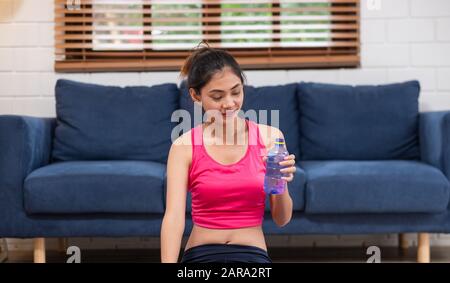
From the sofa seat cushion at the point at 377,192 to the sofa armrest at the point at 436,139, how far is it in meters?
0.15

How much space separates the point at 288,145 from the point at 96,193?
39.1 inches

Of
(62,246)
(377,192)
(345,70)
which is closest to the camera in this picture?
(377,192)

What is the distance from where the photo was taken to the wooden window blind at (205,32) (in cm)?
318

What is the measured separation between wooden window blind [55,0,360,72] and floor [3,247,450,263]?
3.32ft

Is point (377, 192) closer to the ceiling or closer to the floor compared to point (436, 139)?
closer to the floor

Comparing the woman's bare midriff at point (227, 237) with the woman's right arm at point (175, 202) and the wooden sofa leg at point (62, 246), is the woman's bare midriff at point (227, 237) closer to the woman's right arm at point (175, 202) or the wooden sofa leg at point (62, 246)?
the woman's right arm at point (175, 202)

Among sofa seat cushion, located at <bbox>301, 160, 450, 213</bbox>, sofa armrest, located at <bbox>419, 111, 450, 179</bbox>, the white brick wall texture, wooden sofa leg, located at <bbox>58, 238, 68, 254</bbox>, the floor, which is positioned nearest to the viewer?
sofa seat cushion, located at <bbox>301, 160, 450, 213</bbox>

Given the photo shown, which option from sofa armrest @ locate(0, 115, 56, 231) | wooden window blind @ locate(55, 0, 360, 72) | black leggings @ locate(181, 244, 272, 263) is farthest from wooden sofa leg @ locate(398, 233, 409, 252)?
black leggings @ locate(181, 244, 272, 263)

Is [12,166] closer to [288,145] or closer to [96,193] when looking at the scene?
[96,193]

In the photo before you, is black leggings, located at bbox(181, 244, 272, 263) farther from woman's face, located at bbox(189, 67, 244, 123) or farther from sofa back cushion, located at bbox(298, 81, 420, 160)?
sofa back cushion, located at bbox(298, 81, 420, 160)

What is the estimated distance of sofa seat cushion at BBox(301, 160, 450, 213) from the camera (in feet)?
7.66

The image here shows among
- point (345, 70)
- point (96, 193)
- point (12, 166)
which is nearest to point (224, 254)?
point (96, 193)

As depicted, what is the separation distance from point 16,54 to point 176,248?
95.4 inches

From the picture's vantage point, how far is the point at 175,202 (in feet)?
3.78
